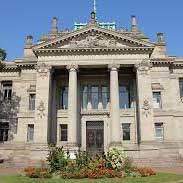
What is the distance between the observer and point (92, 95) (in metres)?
45.6

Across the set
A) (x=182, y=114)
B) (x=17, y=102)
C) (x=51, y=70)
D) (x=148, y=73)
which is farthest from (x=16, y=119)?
(x=182, y=114)

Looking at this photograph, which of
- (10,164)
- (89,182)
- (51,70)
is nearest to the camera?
(89,182)

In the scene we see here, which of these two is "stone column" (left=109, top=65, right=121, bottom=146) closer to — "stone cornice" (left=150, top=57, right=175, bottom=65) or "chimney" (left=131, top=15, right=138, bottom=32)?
"stone cornice" (left=150, top=57, right=175, bottom=65)

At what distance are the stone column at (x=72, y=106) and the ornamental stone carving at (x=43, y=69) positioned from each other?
2.70 metres

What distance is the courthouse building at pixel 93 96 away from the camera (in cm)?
4050

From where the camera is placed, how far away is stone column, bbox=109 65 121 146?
39.6 meters

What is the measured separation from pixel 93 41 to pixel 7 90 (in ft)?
50.4

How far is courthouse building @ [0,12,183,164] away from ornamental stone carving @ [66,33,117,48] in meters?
0.13

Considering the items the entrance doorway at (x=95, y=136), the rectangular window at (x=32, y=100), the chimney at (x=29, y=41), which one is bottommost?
the entrance doorway at (x=95, y=136)

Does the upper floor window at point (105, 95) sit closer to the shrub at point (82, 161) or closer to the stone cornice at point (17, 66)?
the stone cornice at point (17, 66)

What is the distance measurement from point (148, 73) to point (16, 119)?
1929 cm

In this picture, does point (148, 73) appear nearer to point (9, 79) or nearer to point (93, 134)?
point (93, 134)

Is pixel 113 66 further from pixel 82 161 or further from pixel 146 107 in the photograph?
pixel 82 161

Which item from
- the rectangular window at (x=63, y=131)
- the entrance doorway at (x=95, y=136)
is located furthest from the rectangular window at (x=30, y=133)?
the entrance doorway at (x=95, y=136)
